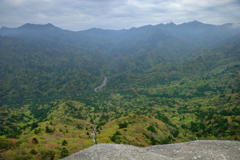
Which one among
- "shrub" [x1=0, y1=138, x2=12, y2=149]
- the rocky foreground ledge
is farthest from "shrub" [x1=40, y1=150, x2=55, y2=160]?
"shrub" [x1=0, y1=138, x2=12, y2=149]

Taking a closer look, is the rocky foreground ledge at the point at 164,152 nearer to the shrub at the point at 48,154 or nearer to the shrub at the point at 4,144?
the shrub at the point at 48,154

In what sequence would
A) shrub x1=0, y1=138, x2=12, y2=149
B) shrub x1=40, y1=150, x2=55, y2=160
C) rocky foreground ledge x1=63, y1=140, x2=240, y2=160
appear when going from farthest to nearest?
1. shrub x1=0, y1=138, x2=12, y2=149
2. shrub x1=40, y1=150, x2=55, y2=160
3. rocky foreground ledge x1=63, y1=140, x2=240, y2=160

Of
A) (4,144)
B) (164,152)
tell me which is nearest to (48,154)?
(4,144)

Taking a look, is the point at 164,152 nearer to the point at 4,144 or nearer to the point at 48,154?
the point at 48,154

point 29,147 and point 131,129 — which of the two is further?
point 131,129

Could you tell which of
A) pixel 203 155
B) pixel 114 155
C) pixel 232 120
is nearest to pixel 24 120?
pixel 114 155

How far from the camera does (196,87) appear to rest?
164m

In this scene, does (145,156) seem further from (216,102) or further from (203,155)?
(216,102)

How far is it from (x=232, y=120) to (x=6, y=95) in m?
262

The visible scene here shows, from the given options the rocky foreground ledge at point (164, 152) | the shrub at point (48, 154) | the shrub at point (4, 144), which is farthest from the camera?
the shrub at point (4, 144)

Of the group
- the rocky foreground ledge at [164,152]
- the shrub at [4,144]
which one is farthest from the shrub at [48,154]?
the shrub at [4,144]

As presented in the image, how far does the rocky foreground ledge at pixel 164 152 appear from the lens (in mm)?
15883

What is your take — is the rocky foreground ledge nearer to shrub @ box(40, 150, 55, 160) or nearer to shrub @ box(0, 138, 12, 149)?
shrub @ box(40, 150, 55, 160)

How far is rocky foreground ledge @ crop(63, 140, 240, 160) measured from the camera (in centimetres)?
1588
